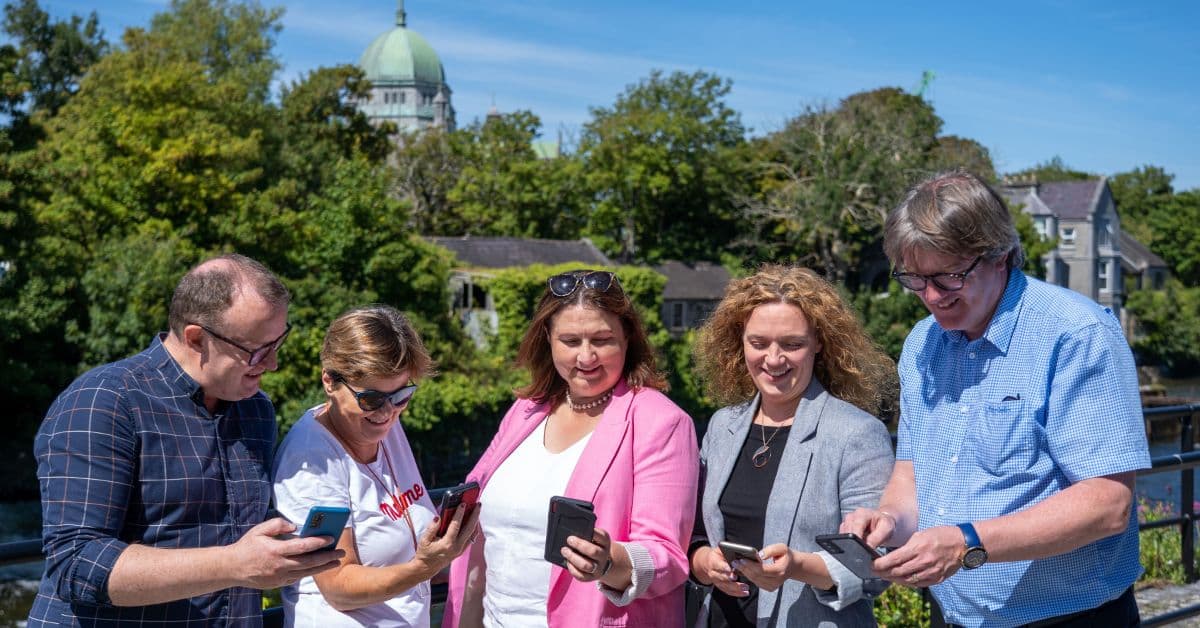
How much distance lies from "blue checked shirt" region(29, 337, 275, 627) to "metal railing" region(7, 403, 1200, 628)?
110mm


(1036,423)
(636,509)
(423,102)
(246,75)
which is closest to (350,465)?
(636,509)

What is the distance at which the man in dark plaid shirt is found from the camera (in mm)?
2445

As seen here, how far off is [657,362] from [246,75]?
137 feet

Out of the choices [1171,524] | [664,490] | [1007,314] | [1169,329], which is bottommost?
[1169,329]

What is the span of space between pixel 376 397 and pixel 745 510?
4.05 feet

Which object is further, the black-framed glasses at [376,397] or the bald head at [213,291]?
the black-framed glasses at [376,397]

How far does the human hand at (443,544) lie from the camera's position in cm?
274

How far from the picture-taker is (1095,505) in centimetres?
252

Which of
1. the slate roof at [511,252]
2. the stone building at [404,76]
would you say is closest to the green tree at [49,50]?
the slate roof at [511,252]

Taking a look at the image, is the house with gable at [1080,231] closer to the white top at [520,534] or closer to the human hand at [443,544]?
the white top at [520,534]

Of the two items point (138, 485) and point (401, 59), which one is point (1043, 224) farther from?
point (401, 59)

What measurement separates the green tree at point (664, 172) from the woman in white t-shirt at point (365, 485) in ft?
149

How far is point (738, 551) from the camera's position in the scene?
108 inches

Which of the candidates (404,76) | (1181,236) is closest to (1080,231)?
(1181,236)
